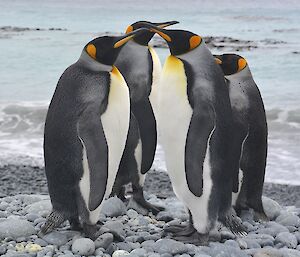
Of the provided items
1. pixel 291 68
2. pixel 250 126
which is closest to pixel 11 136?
pixel 250 126

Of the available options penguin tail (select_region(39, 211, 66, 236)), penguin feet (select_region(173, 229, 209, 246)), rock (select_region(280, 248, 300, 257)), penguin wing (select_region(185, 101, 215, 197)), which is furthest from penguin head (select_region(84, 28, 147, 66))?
rock (select_region(280, 248, 300, 257))

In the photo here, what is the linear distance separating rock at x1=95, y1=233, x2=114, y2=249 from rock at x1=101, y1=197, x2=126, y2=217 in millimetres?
679

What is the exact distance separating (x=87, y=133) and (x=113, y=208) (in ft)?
3.52

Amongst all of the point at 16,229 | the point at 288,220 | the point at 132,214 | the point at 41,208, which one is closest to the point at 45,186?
the point at 41,208

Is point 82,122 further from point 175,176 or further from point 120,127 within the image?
point 175,176

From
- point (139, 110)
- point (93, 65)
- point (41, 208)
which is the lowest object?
point (41, 208)

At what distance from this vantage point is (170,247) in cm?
390

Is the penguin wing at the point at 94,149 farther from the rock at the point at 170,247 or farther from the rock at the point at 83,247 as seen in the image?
the rock at the point at 170,247

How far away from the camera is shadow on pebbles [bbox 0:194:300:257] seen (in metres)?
3.86

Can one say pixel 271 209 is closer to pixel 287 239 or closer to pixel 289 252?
pixel 287 239

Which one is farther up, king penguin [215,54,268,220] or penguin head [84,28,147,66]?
penguin head [84,28,147,66]

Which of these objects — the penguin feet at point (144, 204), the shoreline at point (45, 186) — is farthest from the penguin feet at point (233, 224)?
the shoreline at point (45, 186)

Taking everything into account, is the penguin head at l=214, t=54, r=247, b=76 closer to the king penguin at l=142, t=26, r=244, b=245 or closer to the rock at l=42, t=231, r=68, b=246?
the king penguin at l=142, t=26, r=244, b=245

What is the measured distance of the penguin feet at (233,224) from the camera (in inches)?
164
